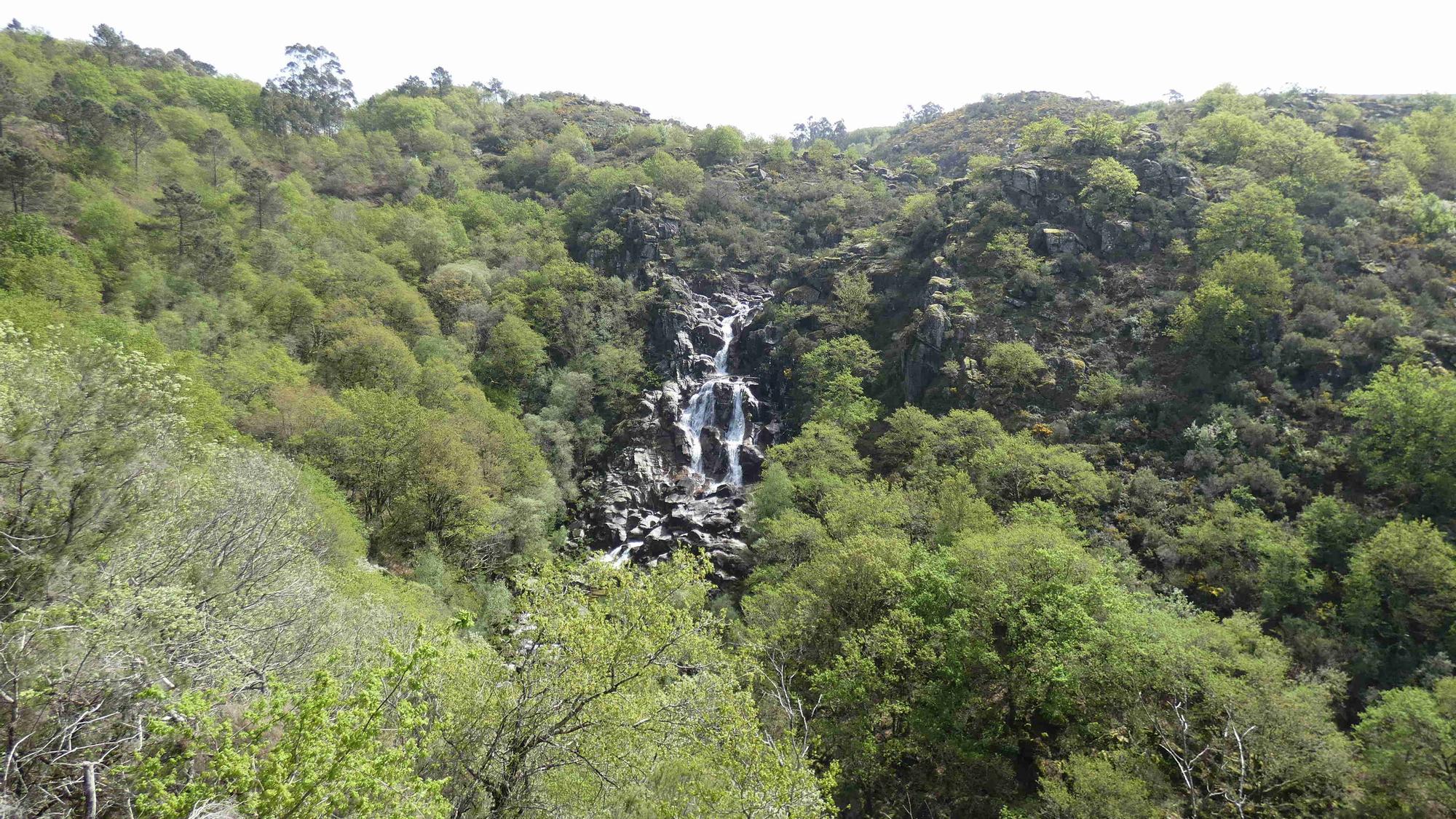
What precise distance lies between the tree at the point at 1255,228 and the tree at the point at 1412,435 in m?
16.5

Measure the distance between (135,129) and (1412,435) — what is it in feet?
332

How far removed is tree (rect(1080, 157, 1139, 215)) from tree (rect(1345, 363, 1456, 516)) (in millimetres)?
29363

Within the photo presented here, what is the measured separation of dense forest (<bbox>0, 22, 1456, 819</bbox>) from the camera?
12.4 m

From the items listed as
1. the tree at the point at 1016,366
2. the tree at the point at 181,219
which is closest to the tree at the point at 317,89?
the tree at the point at 181,219

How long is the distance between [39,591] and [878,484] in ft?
122

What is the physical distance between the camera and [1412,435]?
1294 inches

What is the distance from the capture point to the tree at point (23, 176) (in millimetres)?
38094

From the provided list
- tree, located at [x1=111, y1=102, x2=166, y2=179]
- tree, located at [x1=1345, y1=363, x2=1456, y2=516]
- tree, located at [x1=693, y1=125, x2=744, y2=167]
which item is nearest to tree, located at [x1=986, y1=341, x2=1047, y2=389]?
tree, located at [x1=1345, y1=363, x2=1456, y2=516]

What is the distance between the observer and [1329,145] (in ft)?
182

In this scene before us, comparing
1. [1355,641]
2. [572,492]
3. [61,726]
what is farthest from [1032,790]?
[572,492]

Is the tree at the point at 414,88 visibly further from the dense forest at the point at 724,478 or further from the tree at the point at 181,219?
the tree at the point at 181,219

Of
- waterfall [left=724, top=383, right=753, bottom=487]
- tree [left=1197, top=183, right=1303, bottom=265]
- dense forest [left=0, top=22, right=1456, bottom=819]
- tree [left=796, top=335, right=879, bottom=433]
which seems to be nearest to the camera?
dense forest [left=0, top=22, right=1456, bottom=819]

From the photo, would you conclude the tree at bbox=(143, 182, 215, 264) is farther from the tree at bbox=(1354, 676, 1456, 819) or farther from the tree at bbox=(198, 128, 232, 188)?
the tree at bbox=(1354, 676, 1456, 819)

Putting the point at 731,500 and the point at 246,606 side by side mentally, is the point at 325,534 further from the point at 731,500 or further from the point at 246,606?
the point at 731,500
